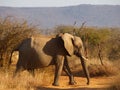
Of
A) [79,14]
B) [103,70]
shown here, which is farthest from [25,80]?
[79,14]

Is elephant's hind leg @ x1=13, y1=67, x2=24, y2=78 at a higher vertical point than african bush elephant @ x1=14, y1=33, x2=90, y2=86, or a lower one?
lower

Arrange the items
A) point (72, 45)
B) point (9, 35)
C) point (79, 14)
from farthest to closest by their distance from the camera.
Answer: point (79, 14) → point (9, 35) → point (72, 45)

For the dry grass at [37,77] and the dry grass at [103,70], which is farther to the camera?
the dry grass at [103,70]

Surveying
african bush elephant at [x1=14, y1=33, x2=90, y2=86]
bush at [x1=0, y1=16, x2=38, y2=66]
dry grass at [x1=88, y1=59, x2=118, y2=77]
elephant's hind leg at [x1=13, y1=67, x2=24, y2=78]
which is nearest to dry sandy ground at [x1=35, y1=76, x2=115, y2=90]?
african bush elephant at [x1=14, y1=33, x2=90, y2=86]

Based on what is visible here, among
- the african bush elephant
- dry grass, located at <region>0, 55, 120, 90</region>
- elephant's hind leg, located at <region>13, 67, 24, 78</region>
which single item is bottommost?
dry grass, located at <region>0, 55, 120, 90</region>

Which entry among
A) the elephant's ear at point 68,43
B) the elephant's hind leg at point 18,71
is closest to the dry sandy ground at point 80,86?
the elephant's hind leg at point 18,71

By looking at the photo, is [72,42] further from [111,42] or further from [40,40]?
[111,42]

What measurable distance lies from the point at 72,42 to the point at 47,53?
112 cm

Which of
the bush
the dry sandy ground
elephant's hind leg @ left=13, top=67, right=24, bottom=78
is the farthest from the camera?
the bush

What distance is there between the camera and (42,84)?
16109mm

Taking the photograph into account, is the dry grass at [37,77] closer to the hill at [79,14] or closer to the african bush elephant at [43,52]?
→ the african bush elephant at [43,52]

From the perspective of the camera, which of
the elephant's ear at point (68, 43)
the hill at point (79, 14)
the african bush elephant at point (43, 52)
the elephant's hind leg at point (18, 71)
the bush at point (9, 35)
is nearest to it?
the elephant's hind leg at point (18, 71)

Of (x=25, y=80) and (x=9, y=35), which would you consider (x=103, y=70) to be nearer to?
(x=9, y=35)

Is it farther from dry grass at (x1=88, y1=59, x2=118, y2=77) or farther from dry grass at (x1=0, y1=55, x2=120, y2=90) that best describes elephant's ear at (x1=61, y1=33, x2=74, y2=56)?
dry grass at (x1=88, y1=59, x2=118, y2=77)
